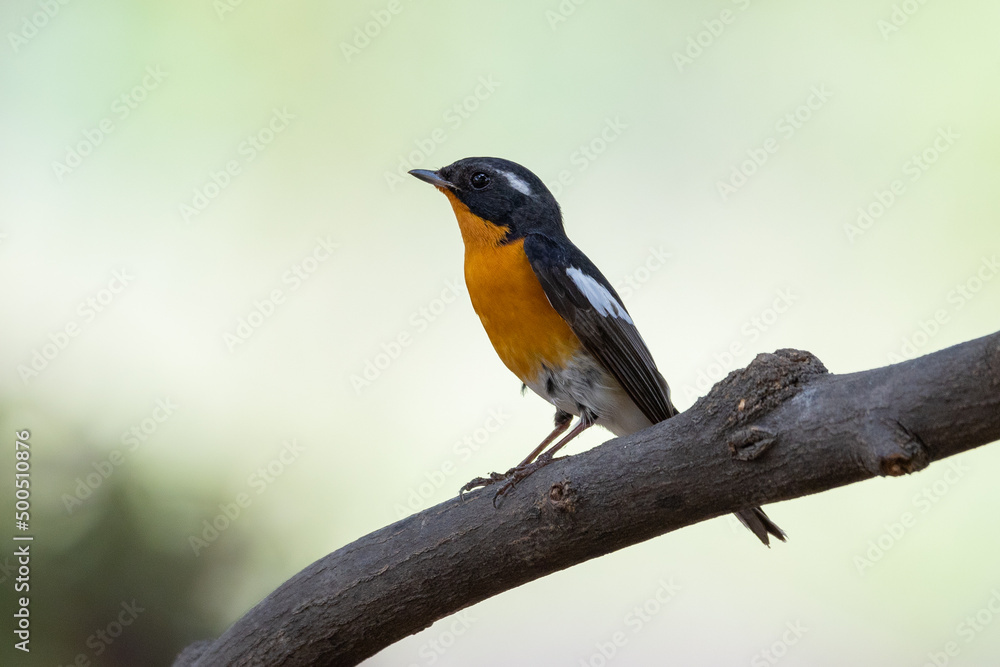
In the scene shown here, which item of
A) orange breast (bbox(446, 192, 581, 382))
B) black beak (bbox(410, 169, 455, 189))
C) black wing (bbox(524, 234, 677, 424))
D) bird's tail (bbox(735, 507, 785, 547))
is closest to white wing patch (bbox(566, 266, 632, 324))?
black wing (bbox(524, 234, 677, 424))

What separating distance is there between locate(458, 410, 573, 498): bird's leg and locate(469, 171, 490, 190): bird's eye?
44.9 inches

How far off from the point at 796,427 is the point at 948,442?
38 centimetres

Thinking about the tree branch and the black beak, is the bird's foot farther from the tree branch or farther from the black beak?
the black beak

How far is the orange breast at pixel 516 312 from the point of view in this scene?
11.9ft

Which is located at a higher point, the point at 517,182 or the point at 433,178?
the point at 433,178

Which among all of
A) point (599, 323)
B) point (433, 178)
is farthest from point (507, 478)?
point (433, 178)

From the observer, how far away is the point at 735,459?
2.50 m

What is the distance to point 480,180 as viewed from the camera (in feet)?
13.6

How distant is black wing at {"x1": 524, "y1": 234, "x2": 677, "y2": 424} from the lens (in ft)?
11.7

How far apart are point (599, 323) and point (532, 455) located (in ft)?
2.00

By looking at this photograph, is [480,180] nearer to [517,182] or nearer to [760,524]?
[517,182]

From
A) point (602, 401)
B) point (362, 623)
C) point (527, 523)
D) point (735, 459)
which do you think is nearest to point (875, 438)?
point (735, 459)

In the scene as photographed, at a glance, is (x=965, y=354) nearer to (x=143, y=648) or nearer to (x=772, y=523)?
(x=772, y=523)

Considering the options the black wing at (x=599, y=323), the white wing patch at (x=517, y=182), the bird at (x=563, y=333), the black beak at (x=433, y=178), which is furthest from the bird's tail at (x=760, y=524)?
the black beak at (x=433, y=178)
